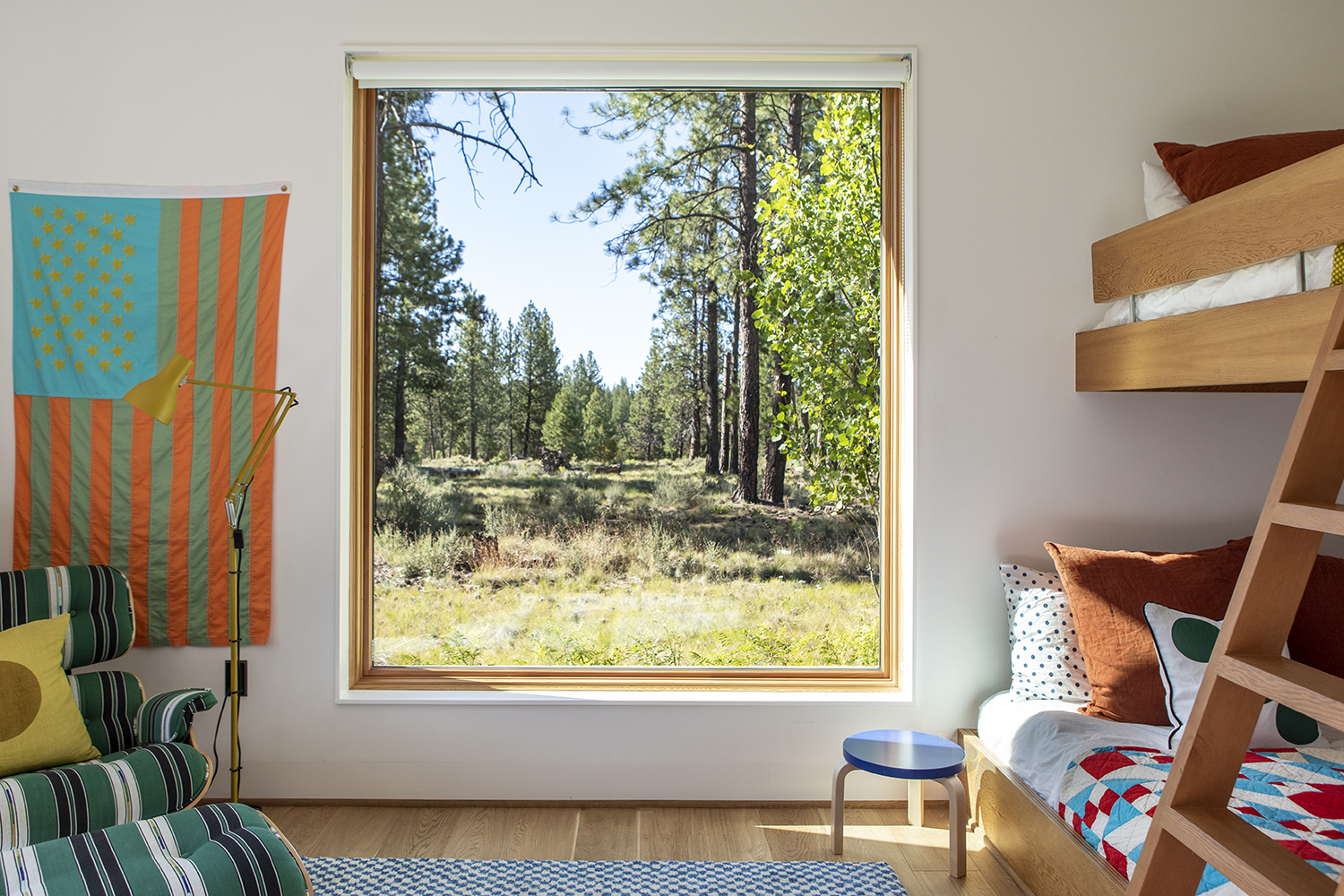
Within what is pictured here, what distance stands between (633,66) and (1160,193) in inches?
65.7

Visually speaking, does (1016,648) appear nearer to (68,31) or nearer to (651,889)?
(651,889)

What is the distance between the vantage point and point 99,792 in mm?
2014

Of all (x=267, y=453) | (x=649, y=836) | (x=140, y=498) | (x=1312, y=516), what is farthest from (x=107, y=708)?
(x=1312, y=516)

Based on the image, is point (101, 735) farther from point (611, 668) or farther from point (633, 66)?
point (633, 66)

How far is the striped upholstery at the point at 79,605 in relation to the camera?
231 cm

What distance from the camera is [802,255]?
289 cm

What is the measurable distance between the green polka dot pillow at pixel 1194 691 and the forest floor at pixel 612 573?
0.97 m

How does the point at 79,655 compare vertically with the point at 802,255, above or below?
below

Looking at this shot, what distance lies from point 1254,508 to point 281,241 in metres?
3.31

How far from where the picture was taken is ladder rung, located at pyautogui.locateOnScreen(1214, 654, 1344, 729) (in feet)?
3.76

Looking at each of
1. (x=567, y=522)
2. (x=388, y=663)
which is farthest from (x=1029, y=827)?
(x=388, y=663)

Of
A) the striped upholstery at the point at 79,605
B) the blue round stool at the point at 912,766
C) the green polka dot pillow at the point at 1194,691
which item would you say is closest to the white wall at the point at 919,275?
the blue round stool at the point at 912,766

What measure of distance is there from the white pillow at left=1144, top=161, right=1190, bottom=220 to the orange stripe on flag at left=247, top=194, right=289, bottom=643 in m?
2.70

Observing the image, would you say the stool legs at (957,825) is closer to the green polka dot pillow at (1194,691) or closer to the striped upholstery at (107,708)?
the green polka dot pillow at (1194,691)
